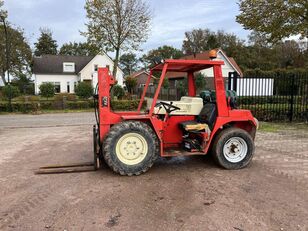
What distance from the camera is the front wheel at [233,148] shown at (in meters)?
5.27

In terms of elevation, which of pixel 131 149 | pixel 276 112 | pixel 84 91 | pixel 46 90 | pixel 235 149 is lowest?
pixel 235 149

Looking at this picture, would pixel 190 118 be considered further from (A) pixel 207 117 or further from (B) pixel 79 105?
(B) pixel 79 105

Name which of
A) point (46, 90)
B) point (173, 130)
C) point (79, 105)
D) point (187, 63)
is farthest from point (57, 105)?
point (187, 63)

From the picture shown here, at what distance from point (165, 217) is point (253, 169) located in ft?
8.62

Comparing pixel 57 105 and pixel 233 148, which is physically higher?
pixel 57 105

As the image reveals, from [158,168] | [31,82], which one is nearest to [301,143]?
[158,168]

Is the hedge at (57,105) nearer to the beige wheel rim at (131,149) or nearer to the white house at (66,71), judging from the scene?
the beige wheel rim at (131,149)

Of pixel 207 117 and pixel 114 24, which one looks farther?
pixel 114 24

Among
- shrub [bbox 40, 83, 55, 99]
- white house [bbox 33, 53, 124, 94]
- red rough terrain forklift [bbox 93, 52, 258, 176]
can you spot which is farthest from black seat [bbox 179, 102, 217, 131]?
white house [bbox 33, 53, 124, 94]

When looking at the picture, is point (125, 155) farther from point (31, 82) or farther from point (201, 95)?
point (31, 82)

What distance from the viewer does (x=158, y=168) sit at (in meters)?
5.49

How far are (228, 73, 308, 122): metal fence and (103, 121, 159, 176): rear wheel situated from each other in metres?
7.31

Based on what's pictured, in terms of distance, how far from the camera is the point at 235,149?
17.7ft

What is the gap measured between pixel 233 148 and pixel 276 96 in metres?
7.58
